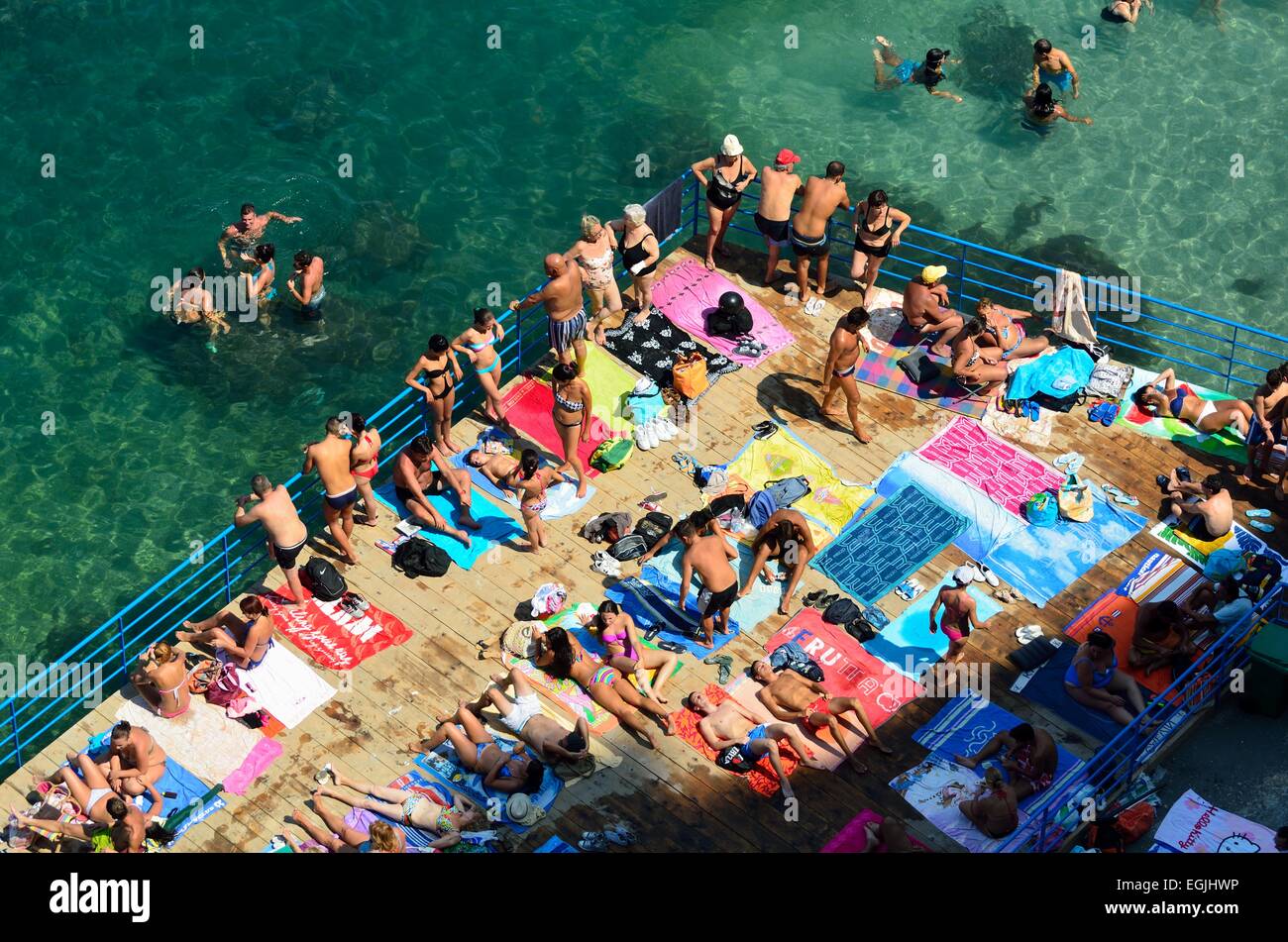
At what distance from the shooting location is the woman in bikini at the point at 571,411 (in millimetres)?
22938

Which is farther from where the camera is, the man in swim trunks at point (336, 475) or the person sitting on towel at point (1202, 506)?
the person sitting on towel at point (1202, 506)

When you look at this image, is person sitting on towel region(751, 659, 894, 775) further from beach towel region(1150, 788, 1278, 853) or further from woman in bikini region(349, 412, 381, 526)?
woman in bikini region(349, 412, 381, 526)

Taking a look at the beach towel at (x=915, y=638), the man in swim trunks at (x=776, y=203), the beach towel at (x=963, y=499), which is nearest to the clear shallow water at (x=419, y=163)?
the man in swim trunks at (x=776, y=203)

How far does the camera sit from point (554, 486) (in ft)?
78.3

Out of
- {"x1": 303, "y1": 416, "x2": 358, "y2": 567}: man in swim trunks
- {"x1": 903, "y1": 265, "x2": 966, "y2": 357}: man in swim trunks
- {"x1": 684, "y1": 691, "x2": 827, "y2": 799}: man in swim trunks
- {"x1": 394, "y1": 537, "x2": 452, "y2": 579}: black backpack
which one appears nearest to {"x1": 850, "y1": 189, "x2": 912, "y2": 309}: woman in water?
{"x1": 903, "y1": 265, "x2": 966, "y2": 357}: man in swim trunks

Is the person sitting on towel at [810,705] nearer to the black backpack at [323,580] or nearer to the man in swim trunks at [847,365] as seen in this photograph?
the man in swim trunks at [847,365]

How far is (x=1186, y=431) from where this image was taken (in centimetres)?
2470

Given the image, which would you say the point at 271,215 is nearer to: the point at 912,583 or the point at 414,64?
the point at 414,64

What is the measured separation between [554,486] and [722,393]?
2.95 metres

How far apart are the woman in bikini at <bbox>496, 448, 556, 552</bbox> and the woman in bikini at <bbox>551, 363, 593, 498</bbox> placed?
19.9 inches

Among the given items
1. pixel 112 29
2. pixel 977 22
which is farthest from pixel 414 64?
pixel 977 22

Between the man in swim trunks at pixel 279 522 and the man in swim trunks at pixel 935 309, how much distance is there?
9.28m

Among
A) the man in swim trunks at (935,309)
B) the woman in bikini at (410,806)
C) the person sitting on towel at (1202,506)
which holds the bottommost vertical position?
the woman in bikini at (410,806)

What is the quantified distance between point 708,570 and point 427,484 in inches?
165
